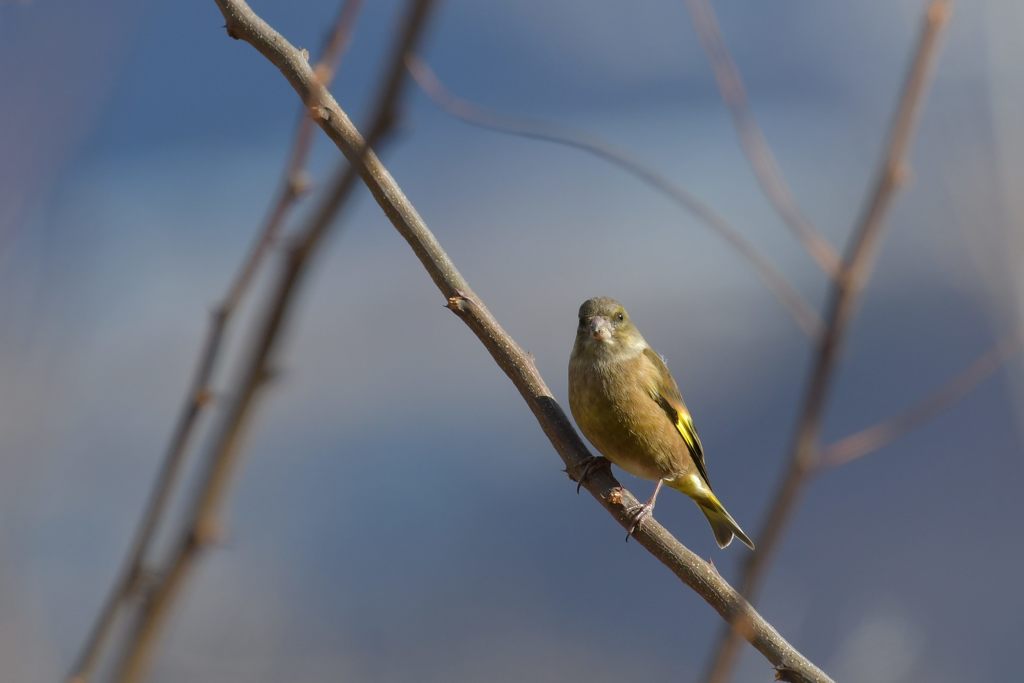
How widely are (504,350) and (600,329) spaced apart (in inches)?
85.1

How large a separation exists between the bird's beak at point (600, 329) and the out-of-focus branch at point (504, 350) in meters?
1.73

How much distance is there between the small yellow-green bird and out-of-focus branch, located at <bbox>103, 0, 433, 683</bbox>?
3270mm

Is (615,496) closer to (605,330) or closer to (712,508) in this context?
(605,330)

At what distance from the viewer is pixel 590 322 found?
4.92 m

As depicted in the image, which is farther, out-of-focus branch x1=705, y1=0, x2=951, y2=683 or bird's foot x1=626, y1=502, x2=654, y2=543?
bird's foot x1=626, y1=502, x2=654, y2=543

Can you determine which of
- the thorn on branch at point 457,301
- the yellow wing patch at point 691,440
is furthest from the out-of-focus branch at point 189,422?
the yellow wing patch at point 691,440

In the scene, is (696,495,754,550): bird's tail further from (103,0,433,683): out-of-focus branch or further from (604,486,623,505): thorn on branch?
(103,0,433,683): out-of-focus branch

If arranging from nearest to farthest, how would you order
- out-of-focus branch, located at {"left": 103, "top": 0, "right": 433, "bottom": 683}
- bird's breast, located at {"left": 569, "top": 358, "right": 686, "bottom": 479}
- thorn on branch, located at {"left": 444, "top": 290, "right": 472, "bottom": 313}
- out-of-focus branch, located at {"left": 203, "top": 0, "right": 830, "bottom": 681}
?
1. out-of-focus branch, located at {"left": 103, "top": 0, "right": 433, "bottom": 683}
2. out-of-focus branch, located at {"left": 203, "top": 0, "right": 830, "bottom": 681}
3. thorn on branch, located at {"left": 444, "top": 290, "right": 472, "bottom": 313}
4. bird's breast, located at {"left": 569, "top": 358, "right": 686, "bottom": 479}

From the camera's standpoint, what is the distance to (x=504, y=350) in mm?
2738

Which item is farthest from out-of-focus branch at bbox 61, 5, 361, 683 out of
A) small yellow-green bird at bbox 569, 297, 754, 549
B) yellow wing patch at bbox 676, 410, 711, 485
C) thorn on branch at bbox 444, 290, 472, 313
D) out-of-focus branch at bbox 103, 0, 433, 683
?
yellow wing patch at bbox 676, 410, 711, 485

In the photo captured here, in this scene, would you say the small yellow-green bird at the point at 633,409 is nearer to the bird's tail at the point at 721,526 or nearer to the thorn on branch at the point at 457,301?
the bird's tail at the point at 721,526

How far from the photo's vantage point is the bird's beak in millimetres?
4832

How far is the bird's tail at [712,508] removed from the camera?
4.88 m

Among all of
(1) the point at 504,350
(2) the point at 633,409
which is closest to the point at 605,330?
(2) the point at 633,409
